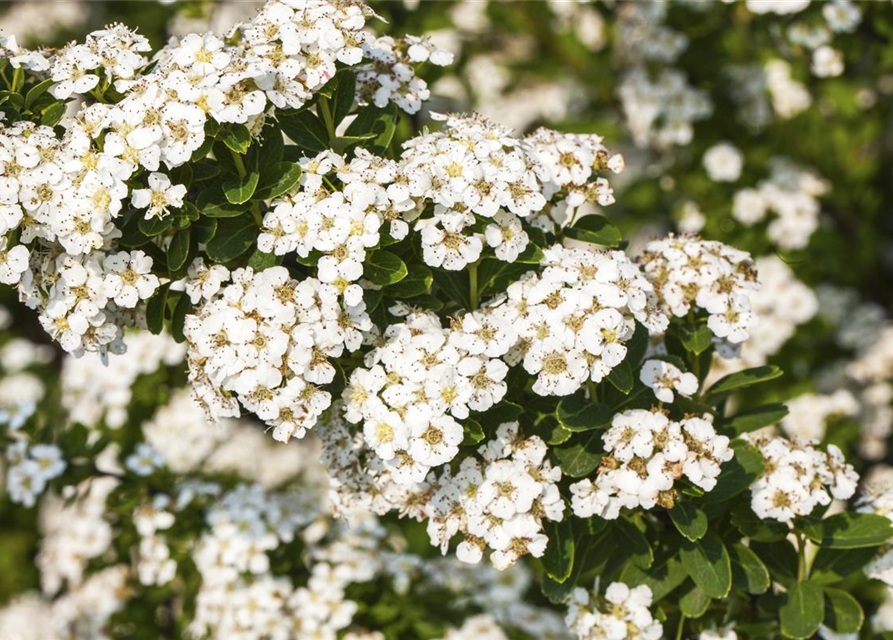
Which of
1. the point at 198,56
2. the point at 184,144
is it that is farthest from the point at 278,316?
the point at 198,56

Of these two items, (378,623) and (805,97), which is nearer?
(378,623)

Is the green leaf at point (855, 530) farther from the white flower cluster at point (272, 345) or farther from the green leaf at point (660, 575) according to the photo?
the white flower cluster at point (272, 345)

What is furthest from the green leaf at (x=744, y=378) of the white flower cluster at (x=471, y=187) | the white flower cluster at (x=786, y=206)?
the white flower cluster at (x=786, y=206)

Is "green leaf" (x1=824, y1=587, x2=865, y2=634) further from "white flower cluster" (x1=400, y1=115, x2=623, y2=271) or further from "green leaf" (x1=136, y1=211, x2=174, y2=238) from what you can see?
"green leaf" (x1=136, y1=211, x2=174, y2=238)

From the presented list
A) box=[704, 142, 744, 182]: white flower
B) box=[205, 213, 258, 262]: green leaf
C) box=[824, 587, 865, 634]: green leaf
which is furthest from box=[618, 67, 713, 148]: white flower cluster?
box=[205, 213, 258, 262]: green leaf

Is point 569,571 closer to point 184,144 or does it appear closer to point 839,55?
point 184,144

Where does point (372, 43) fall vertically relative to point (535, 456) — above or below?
above

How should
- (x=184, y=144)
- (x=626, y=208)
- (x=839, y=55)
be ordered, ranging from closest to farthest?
(x=184, y=144) → (x=839, y=55) → (x=626, y=208)
